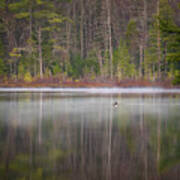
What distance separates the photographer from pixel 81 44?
61.3 meters

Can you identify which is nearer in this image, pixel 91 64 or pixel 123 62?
pixel 123 62

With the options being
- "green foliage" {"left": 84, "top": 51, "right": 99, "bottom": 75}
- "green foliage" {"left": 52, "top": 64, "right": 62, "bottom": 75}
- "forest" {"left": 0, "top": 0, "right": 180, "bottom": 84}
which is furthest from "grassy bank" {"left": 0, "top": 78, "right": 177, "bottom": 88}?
"green foliage" {"left": 84, "top": 51, "right": 99, "bottom": 75}

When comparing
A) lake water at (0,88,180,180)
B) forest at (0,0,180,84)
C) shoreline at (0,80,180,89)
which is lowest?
shoreline at (0,80,180,89)

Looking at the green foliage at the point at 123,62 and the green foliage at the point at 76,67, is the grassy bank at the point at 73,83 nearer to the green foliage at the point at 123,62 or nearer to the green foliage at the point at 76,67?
the green foliage at the point at 123,62

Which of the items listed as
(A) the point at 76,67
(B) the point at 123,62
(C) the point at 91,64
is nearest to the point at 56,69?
(A) the point at 76,67

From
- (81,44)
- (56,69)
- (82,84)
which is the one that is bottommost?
(82,84)

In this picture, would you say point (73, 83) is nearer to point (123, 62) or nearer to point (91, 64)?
point (123, 62)

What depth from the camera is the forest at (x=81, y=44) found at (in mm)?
48375

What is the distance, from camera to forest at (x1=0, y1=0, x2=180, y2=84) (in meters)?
48.4

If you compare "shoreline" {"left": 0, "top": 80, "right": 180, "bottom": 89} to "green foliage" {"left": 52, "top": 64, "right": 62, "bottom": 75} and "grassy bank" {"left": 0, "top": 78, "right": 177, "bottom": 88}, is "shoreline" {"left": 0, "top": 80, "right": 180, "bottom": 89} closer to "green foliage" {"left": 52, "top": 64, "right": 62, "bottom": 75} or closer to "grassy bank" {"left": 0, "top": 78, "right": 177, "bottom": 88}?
"grassy bank" {"left": 0, "top": 78, "right": 177, "bottom": 88}

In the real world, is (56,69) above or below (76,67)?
Result: below

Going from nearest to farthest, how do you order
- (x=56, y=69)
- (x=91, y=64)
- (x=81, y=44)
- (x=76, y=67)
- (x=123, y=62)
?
(x=123, y=62) < (x=56, y=69) < (x=76, y=67) < (x=91, y=64) < (x=81, y=44)

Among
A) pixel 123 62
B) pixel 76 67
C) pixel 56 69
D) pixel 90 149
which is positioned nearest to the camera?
pixel 90 149

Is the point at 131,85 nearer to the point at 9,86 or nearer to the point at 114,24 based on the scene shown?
the point at 9,86
